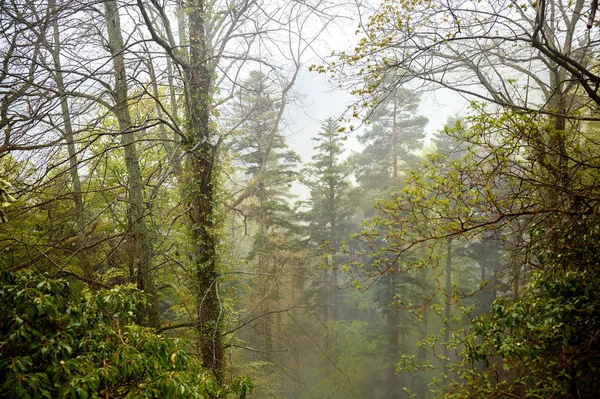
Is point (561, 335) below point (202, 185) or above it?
below

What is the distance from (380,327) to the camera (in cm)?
1841

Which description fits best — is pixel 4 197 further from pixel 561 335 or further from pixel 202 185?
pixel 561 335

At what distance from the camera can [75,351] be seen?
2781mm

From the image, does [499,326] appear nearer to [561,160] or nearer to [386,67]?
[561,160]

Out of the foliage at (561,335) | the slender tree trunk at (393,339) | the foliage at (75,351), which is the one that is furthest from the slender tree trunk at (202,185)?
the slender tree trunk at (393,339)

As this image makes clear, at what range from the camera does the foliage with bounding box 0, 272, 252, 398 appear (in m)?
2.23

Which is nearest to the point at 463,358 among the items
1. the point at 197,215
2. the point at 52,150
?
the point at 197,215

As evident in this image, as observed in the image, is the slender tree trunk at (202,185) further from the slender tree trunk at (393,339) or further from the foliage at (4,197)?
the slender tree trunk at (393,339)

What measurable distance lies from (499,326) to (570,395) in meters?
0.86

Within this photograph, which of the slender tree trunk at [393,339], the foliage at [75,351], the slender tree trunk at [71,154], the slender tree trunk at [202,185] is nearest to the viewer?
the foliage at [75,351]

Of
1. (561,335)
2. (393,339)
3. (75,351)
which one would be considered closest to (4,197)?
(75,351)

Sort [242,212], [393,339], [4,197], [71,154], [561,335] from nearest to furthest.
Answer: [4,197] < [561,335] < [71,154] < [242,212] < [393,339]

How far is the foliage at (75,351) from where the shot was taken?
223cm

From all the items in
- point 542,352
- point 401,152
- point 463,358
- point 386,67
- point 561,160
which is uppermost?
point 401,152
